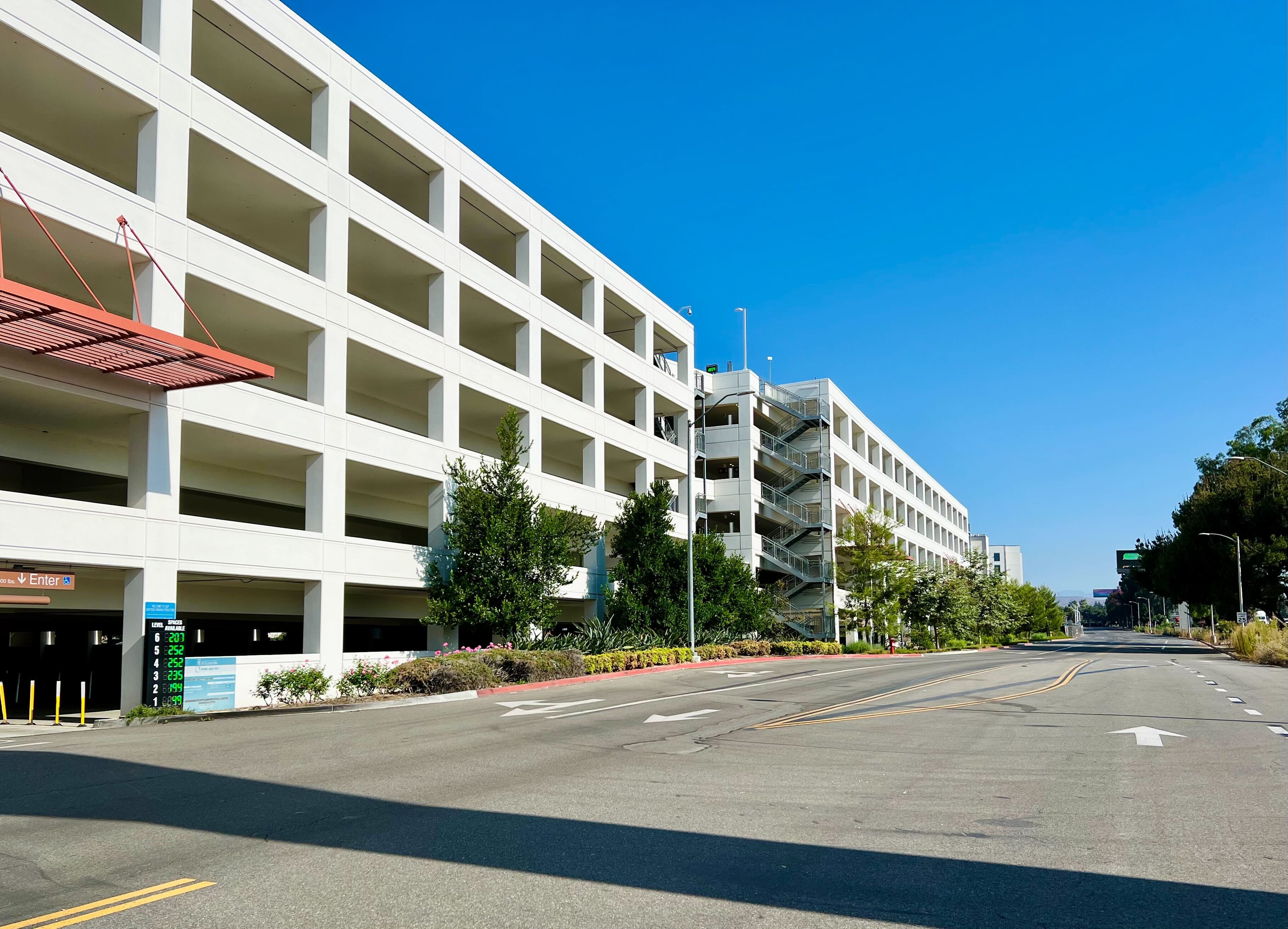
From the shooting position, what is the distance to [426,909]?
5.92 meters

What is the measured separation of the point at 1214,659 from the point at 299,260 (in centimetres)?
4165

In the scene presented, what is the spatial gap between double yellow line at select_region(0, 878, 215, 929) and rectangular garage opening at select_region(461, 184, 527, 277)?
30.2 metres

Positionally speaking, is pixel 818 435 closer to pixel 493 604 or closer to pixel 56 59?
pixel 493 604

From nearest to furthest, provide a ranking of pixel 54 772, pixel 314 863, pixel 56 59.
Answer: pixel 314 863 < pixel 54 772 < pixel 56 59

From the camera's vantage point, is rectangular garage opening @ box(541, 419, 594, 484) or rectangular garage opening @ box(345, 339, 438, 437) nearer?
rectangular garage opening @ box(345, 339, 438, 437)

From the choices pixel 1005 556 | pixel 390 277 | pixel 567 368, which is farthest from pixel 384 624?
pixel 1005 556

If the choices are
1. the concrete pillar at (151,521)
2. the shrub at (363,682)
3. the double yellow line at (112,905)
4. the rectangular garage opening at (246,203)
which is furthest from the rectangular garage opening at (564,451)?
the double yellow line at (112,905)

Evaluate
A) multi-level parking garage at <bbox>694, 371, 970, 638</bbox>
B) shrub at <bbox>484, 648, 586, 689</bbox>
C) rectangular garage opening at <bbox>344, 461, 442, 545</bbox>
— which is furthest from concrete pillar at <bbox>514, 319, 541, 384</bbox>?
multi-level parking garage at <bbox>694, 371, 970, 638</bbox>

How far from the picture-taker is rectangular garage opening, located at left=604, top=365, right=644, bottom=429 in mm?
44875

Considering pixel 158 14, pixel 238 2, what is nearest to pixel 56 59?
pixel 158 14

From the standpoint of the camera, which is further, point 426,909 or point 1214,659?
point 1214,659

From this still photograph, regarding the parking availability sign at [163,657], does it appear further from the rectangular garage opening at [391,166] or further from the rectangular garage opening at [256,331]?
the rectangular garage opening at [391,166]

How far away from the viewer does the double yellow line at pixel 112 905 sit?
5691 mm

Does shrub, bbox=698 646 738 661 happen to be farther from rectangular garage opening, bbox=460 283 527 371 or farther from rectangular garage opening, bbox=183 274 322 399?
rectangular garage opening, bbox=183 274 322 399
